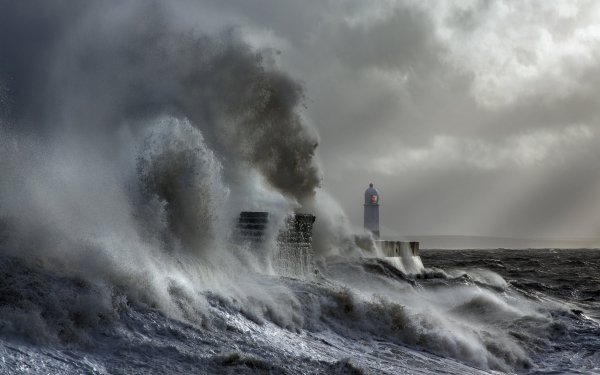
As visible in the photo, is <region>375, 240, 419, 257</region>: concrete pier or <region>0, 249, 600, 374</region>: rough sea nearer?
<region>0, 249, 600, 374</region>: rough sea

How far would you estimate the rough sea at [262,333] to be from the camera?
234 inches

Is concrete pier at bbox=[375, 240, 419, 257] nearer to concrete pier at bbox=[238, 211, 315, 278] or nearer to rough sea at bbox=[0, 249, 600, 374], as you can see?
concrete pier at bbox=[238, 211, 315, 278]

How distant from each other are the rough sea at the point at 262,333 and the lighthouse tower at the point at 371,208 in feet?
97.9

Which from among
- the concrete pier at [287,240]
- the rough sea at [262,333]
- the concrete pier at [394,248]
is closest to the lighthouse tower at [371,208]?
the concrete pier at [394,248]

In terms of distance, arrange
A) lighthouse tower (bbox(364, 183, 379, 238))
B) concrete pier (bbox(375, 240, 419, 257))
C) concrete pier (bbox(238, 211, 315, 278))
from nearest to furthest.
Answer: concrete pier (bbox(238, 211, 315, 278)) < concrete pier (bbox(375, 240, 419, 257)) < lighthouse tower (bbox(364, 183, 379, 238))

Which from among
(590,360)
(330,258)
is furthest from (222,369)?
(330,258)

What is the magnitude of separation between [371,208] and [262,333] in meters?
37.7

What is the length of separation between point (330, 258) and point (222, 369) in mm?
14957

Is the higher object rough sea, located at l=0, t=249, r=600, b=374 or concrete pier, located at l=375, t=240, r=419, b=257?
concrete pier, located at l=375, t=240, r=419, b=257

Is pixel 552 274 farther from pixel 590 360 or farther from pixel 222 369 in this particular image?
pixel 222 369

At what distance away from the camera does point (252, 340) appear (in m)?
7.45

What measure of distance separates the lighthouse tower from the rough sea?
29830mm

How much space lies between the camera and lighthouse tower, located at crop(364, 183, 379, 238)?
4438 cm

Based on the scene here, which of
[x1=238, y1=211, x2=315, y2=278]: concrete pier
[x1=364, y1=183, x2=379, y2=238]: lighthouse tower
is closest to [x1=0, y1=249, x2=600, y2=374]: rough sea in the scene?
[x1=238, y1=211, x2=315, y2=278]: concrete pier
